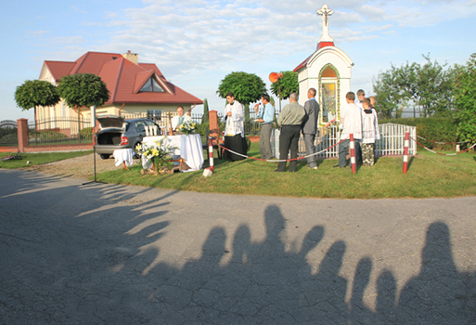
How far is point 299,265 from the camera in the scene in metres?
4.17

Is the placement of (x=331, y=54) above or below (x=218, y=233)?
above

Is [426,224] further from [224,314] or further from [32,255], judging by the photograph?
[32,255]

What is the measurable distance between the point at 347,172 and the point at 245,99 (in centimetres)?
2458

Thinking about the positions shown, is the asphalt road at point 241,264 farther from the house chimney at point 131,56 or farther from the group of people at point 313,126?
the house chimney at point 131,56

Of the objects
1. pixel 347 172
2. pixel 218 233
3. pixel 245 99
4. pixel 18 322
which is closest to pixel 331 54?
pixel 347 172

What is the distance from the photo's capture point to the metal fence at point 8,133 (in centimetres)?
2509

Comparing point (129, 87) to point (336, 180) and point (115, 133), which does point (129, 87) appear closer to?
point (115, 133)

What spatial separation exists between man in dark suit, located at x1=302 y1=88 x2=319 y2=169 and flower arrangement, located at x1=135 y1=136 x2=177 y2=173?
153 inches

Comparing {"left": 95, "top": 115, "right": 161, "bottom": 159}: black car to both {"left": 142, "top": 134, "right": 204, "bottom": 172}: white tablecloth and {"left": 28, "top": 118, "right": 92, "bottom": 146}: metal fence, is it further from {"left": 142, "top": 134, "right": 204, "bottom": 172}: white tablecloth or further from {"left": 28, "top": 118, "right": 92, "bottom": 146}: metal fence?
{"left": 28, "top": 118, "right": 92, "bottom": 146}: metal fence

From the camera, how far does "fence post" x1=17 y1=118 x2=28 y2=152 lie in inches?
952

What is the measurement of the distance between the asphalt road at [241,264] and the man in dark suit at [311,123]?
3.45 m

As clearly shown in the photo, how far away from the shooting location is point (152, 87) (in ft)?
123

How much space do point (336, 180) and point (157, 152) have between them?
4959 millimetres

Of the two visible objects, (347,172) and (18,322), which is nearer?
(18,322)
